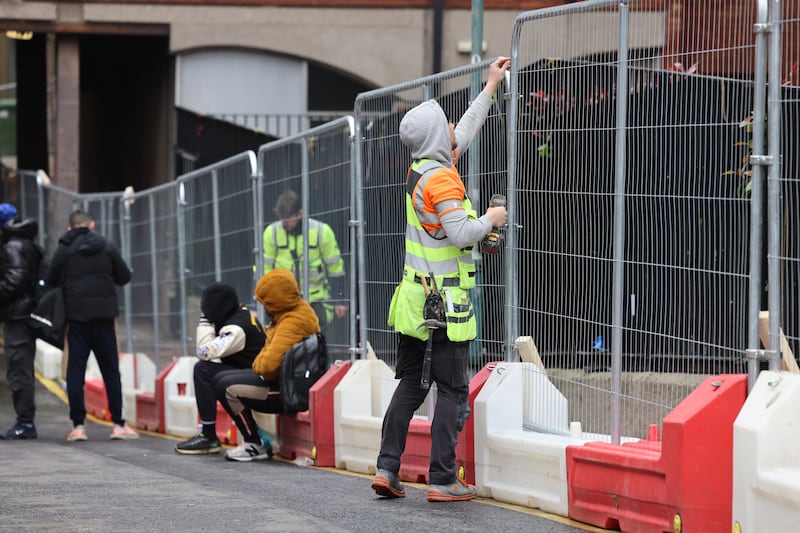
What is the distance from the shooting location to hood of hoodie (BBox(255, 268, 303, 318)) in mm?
9305

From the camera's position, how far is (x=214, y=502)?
689 centimetres

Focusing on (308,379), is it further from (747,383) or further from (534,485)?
(747,383)

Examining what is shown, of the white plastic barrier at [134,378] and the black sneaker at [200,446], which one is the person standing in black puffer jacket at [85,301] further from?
the white plastic barrier at [134,378]

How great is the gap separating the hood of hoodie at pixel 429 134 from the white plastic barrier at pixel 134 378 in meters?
7.39

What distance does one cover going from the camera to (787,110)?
5543 mm

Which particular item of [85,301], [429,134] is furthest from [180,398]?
[429,134]

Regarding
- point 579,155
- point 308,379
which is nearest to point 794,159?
point 579,155

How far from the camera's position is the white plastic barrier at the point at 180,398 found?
1223 centimetres

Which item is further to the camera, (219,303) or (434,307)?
(219,303)

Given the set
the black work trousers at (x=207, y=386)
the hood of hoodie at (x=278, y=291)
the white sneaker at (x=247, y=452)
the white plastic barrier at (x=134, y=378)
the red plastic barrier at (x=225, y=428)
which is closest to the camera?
the hood of hoodie at (x=278, y=291)

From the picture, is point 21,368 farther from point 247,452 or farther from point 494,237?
point 494,237

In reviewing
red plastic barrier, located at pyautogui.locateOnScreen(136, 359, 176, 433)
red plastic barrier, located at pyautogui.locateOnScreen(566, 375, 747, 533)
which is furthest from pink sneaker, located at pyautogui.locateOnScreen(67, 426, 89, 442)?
red plastic barrier, located at pyautogui.locateOnScreen(566, 375, 747, 533)

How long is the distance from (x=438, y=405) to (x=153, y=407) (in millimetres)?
6616

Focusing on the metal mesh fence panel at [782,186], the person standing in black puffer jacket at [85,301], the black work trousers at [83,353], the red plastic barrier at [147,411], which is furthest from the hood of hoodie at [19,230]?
the metal mesh fence panel at [782,186]
